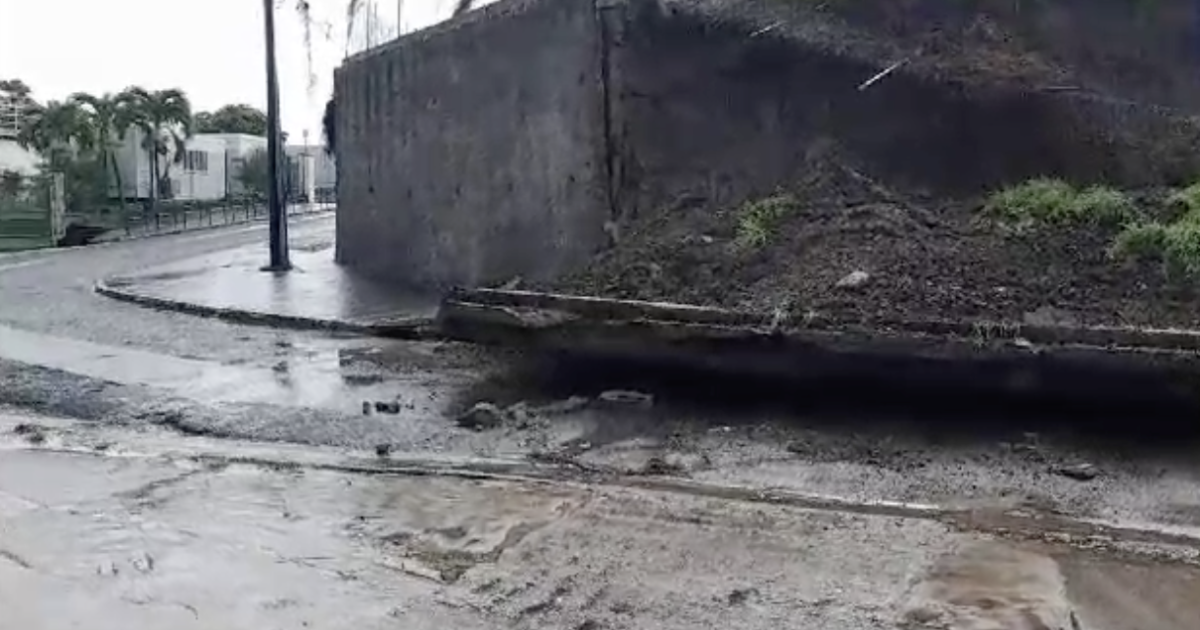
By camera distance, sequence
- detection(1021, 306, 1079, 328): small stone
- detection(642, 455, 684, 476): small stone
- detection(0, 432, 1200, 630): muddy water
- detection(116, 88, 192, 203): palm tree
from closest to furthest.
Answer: detection(0, 432, 1200, 630): muddy water → detection(642, 455, 684, 476): small stone → detection(1021, 306, 1079, 328): small stone → detection(116, 88, 192, 203): palm tree

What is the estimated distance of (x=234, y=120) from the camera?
Answer: 6178 centimetres

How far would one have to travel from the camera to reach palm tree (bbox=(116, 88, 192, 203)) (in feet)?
140

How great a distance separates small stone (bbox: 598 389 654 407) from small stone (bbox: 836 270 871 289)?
1.52 m

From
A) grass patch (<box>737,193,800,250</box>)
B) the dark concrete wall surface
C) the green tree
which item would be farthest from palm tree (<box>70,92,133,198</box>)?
grass patch (<box>737,193,800,250</box>)

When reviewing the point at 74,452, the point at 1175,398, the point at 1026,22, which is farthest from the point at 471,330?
the point at 1026,22

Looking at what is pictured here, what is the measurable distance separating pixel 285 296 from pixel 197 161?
122ft

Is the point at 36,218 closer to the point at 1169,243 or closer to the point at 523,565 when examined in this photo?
the point at 1169,243

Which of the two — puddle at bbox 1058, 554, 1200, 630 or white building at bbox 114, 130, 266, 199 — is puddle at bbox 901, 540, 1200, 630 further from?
white building at bbox 114, 130, 266, 199

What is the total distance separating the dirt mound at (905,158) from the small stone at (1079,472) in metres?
1.19

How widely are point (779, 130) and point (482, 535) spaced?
6.41 metres

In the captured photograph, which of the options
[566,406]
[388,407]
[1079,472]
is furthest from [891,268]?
[388,407]

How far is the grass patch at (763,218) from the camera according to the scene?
928cm

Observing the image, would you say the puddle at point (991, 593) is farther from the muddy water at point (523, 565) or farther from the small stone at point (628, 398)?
the small stone at point (628, 398)

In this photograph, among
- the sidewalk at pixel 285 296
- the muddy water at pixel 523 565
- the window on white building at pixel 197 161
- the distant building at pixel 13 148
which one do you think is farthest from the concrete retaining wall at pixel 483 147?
the window on white building at pixel 197 161
